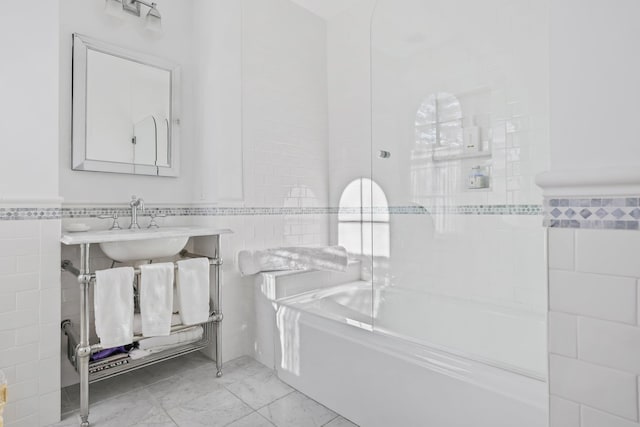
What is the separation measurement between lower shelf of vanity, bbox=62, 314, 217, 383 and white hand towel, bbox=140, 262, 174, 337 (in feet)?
0.40

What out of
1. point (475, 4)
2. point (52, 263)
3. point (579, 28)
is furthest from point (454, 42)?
point (52, 263)

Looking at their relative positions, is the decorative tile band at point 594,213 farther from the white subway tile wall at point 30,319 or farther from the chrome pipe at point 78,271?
the white subway tile wall at point 30,319

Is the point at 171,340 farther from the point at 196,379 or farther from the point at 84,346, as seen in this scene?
the point at 84,346

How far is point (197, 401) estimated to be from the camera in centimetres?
192

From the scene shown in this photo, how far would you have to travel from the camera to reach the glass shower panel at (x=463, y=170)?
1.98m

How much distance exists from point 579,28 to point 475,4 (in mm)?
1693

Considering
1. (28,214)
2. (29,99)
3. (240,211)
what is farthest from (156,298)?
(29,99)

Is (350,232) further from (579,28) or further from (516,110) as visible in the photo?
(579,28)

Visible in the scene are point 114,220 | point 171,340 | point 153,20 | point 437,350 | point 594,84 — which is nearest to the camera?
point 594,84

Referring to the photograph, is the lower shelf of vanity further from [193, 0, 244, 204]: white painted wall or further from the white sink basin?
[193, 0, 244, 204]: white painted wall

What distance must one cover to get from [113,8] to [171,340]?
83.0 inches

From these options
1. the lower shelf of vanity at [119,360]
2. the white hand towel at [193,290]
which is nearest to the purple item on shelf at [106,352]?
the lower shelf of vanity at [119,360]

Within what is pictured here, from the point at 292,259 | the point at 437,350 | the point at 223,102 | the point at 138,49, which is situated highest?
the point at 138,49

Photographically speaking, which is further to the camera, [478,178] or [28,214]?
[478,178]
